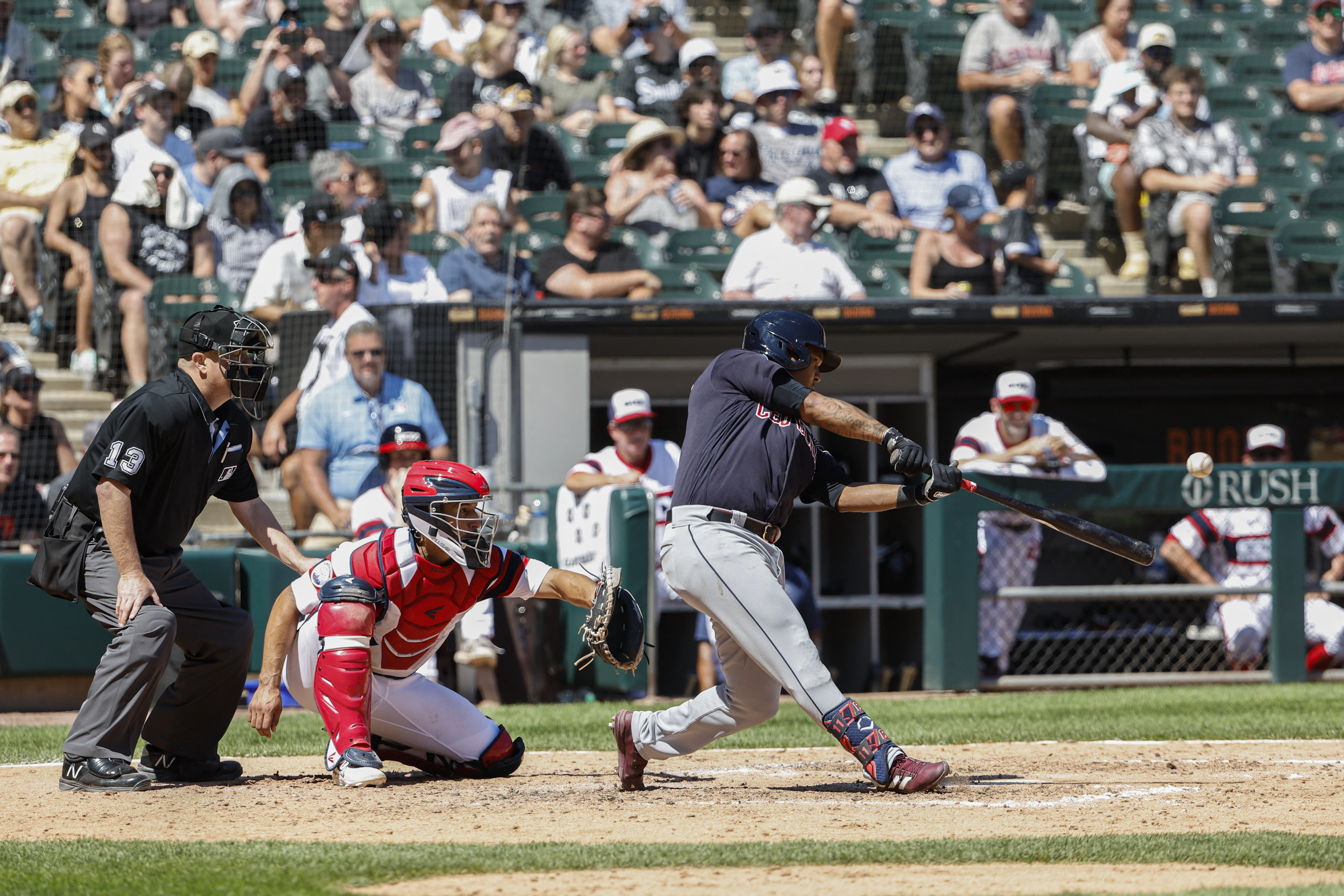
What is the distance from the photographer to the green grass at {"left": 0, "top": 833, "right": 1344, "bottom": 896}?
3.49 metres

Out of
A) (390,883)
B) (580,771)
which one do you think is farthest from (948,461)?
(390,883)

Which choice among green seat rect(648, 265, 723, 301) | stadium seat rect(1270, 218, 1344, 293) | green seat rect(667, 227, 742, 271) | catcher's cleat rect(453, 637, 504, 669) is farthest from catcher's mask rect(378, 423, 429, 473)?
stadium seat rect(1270, 218, 1344, 293)

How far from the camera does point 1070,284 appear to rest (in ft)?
34.5

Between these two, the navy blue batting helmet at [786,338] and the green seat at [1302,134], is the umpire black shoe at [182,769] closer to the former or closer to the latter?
the navy blue batting helmet at [786,338]

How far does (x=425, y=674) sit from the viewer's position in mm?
8070

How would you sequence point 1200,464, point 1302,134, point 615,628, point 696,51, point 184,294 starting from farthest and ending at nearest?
point 1302,134
point 696,51
point 184,294
point 1200,464
point 615,628

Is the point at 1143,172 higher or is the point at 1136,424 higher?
the point at 1143,172

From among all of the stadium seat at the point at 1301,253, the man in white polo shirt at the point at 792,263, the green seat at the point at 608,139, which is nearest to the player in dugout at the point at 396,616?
the man in white polo shirt at the point at 792,263

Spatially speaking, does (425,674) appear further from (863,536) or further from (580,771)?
(863,536)

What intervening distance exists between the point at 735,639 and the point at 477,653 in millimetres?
3484

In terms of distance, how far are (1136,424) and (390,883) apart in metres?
8.45

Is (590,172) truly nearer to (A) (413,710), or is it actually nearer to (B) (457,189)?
(B) (457,189)

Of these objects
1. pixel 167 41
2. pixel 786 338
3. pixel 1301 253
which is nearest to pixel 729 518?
pixel 786 338

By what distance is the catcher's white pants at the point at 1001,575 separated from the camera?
8617 mm
